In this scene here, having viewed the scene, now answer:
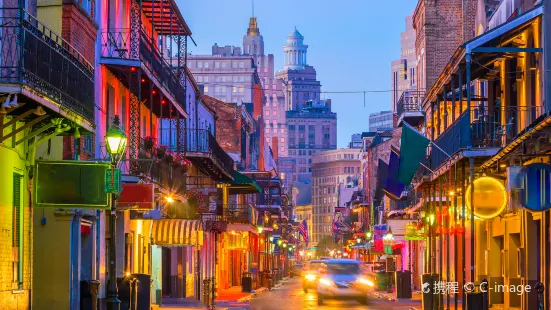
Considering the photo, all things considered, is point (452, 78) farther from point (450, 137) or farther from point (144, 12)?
point (144, 12)

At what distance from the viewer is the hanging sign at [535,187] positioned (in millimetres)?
22203

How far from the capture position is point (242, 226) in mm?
61625

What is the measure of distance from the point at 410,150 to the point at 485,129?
9.89 feet

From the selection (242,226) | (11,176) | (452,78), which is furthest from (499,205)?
(242,226)

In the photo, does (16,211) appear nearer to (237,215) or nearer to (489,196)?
(489,196)

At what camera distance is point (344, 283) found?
40.1m

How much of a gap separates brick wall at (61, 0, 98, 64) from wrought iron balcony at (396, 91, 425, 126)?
82.6 ft

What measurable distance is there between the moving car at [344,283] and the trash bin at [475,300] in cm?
1385

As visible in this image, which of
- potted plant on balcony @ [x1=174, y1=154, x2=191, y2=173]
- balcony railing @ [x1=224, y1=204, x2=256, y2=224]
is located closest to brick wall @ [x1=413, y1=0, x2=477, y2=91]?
balcony railing @ [x1=224, y1=204, x2=256, y2=224]

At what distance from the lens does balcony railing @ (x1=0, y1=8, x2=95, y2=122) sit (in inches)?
663

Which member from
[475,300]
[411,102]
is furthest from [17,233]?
[411,102]

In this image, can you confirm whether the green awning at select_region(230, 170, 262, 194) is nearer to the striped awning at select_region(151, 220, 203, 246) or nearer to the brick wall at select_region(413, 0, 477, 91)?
the brick wall at select_region(413, 0, 477, 91)

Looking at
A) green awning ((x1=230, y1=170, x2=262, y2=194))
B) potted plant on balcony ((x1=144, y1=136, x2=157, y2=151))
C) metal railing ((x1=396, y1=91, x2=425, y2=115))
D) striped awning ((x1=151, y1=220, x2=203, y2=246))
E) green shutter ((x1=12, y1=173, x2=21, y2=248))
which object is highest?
metal railing ((x1=396, y1=91, x2=425, y2=115))

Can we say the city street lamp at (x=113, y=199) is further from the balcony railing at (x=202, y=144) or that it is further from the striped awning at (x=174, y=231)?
the balcony railing at (x=202, y=144)
